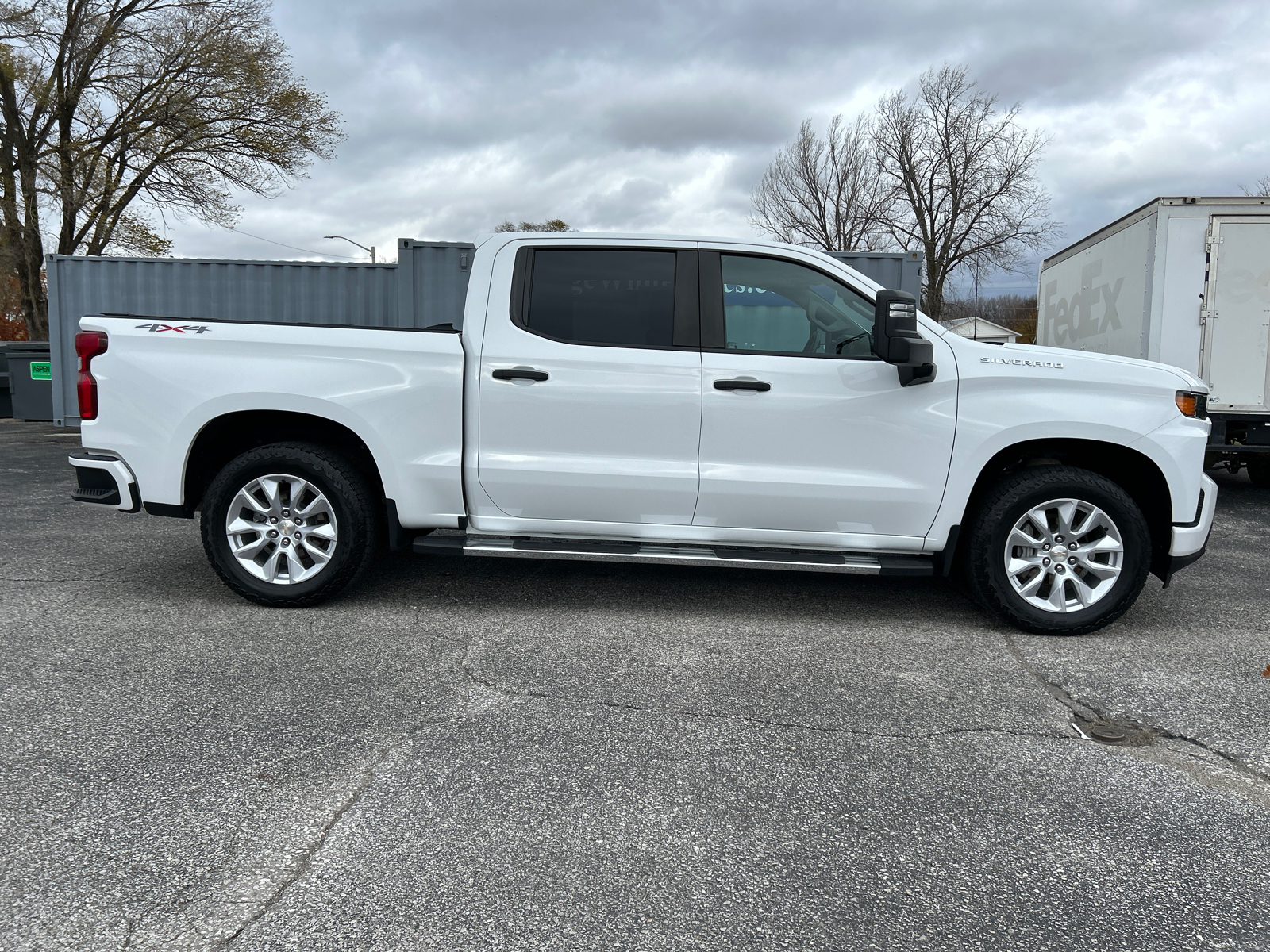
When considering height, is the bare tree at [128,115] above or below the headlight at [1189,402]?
above

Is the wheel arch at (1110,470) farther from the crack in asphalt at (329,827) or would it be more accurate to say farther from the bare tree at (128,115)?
the bare tree at (128,115)

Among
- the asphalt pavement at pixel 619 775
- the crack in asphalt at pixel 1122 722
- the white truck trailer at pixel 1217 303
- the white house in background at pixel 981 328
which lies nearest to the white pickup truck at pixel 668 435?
the asphalt pavement at pixel 619 775

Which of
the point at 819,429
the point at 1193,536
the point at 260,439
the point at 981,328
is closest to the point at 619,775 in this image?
the point at 819,429

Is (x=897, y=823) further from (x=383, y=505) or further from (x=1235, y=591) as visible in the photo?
(x=1235, y=591)

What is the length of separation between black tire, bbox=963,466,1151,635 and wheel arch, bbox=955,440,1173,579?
11 centimetres

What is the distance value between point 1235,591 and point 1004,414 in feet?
8.26

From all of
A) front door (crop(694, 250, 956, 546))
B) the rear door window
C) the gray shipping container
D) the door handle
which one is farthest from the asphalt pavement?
the gray shipping container

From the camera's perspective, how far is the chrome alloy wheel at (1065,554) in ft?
14.8

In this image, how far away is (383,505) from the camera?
4.97 meters

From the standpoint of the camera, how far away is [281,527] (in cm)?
470

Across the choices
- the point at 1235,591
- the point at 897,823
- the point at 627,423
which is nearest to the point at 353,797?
the point at 897,823

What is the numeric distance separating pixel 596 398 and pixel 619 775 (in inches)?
82.5

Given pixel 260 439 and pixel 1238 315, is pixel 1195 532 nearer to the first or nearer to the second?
pixel 260 439

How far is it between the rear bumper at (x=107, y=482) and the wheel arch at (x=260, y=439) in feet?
0.87
